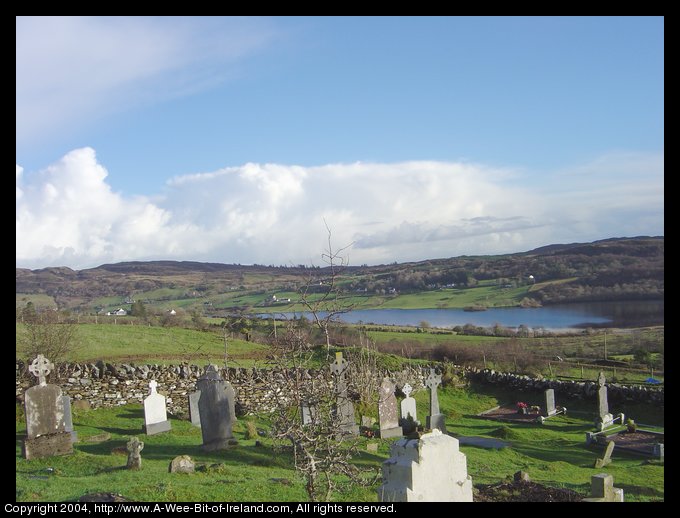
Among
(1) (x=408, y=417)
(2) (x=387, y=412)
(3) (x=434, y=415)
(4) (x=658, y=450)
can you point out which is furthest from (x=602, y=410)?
(2) (x=387, y=412)

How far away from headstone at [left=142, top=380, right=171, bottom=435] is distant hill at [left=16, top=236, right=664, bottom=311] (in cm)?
1288

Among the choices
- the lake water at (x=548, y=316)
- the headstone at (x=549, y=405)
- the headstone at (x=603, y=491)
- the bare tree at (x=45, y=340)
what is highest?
the bare tree at (x=45, y=340)

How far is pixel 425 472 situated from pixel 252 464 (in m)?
6.83

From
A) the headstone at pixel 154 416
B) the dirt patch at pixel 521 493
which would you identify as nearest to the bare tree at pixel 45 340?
the headstone at pixel 154 416

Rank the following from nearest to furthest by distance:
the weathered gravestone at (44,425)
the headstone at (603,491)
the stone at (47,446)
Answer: the headstone at (603,491), the stone at (47,446), the weathered gravestone at (44,425)

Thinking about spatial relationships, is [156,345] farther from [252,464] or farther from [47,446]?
[252,464]

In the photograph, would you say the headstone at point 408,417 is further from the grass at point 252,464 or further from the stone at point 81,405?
the stone at point 81,405

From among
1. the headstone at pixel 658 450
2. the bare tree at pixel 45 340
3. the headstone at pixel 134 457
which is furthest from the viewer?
the bare tree at pixel 45 340

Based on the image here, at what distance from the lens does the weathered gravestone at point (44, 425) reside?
12664mm

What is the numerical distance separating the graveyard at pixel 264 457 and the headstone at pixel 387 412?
4 centimetres
